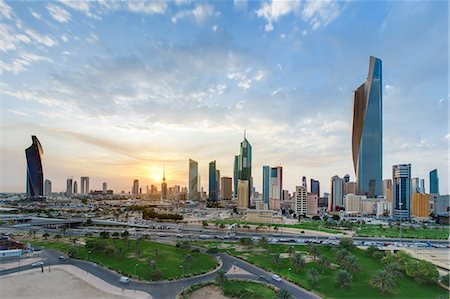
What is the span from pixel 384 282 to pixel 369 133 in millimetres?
117758

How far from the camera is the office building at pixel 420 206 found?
314ft

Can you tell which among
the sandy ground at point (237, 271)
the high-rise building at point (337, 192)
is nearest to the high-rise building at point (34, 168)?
Answer: the sandy ground at point (237, 271)

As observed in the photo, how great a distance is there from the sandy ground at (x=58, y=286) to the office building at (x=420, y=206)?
99.6 meters

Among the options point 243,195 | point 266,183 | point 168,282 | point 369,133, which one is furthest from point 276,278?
point 266,183

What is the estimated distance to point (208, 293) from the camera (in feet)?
81.5

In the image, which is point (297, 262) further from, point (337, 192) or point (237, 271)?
point (337, 192)

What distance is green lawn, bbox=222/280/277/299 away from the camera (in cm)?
2381

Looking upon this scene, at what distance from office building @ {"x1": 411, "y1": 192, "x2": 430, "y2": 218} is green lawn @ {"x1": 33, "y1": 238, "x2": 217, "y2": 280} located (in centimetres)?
8871

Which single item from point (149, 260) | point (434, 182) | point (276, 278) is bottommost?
point (276, 278)

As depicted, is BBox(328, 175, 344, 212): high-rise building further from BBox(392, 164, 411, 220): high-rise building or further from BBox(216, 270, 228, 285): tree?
BBox(216, 270, 228, 285): tree

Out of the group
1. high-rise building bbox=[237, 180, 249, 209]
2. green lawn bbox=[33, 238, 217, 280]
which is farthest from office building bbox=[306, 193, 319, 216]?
green lawn bbox=[33, 238, 217, 280]

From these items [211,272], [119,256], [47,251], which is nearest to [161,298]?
[211,272]

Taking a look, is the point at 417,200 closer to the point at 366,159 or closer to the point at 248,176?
the point at 366,159

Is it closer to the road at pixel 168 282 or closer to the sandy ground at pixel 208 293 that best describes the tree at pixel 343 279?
the road at pixel 168 282
